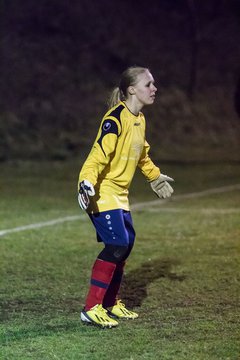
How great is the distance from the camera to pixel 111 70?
2966 cm

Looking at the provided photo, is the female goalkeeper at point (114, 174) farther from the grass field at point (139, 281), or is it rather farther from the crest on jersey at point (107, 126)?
the grass field at point (139, 281)

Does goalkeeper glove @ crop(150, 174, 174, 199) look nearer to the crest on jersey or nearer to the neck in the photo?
the neck

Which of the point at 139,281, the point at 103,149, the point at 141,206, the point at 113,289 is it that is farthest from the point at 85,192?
the point at 141,206

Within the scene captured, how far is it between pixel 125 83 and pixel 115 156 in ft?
1.79

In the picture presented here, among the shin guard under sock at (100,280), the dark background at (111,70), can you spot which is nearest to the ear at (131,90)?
the shin guard under sock at (100,280)

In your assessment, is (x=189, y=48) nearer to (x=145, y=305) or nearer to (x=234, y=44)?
(x=234, y=44)

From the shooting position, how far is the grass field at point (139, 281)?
5.14 meters

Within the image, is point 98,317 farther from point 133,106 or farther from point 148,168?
point 133,106

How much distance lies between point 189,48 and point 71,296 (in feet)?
89.0

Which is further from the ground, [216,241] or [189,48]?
[189,48]

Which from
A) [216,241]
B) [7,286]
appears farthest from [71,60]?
[7,286]

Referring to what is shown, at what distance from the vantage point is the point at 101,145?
18.1 ft

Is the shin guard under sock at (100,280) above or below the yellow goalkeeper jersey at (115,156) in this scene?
below

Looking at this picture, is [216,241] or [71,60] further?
[71,60]
